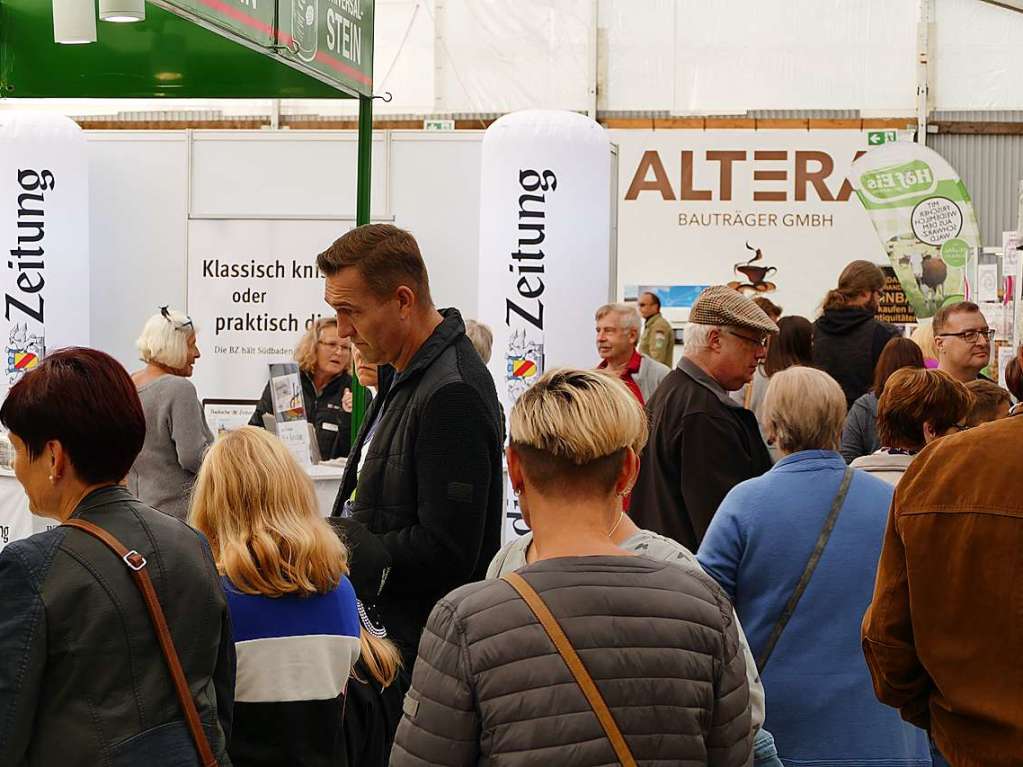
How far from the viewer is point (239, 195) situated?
313 inches

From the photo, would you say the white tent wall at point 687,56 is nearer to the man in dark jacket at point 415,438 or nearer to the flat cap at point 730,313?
the flat cap at point 730,313

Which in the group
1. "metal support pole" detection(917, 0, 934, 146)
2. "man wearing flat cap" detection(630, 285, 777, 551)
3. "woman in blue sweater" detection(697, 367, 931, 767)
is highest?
"metal support pole" detection(917, 0, 934, 146)

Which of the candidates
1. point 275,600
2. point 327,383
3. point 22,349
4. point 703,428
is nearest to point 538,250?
point 327,383

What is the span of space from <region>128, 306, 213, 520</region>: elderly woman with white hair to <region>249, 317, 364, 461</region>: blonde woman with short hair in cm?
92

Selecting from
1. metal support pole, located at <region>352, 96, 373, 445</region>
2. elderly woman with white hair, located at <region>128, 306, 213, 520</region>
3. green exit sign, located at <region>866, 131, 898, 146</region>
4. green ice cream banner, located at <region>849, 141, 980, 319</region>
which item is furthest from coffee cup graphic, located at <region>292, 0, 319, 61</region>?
green exit sign, located at <region>866, 131, 898, 146</region>

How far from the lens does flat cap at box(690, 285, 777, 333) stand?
3.88 metres

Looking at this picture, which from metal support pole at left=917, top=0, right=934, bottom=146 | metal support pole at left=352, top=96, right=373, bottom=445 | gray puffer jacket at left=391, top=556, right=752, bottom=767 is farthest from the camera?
metal support pole at left=917, top=0, right=934, bottom=146

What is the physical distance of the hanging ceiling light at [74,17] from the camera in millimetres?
3486

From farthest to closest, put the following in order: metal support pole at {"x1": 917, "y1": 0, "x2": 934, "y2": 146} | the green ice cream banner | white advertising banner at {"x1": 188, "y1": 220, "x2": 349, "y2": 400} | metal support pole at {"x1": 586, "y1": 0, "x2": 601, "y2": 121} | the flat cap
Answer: metal support pole at {"x1": 586, "y1": 0, "x2": 601, "y2": 121} → metal support pole at {"x1": 917, "y1": 0, "x2": 934, "y2": 146} → the green ice cream banner → white advertising banner at {"x1": 188, "y1": 220, "x2": 349, "y2": 400} → the flat cap

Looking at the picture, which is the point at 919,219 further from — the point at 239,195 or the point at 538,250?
the point at 239,195

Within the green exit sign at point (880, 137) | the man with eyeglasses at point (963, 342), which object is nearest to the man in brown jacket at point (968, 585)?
the man with eyeglasses at point (963, 342)

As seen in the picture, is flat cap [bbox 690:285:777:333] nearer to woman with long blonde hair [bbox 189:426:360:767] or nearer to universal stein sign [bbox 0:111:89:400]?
woman with long blonde hair [bbox 189:426:360:767]

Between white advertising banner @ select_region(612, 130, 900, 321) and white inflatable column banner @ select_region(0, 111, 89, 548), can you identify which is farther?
white advertising banner @ select_region(612, 130, 900, 321)

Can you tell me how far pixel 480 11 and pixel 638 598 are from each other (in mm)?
14891
